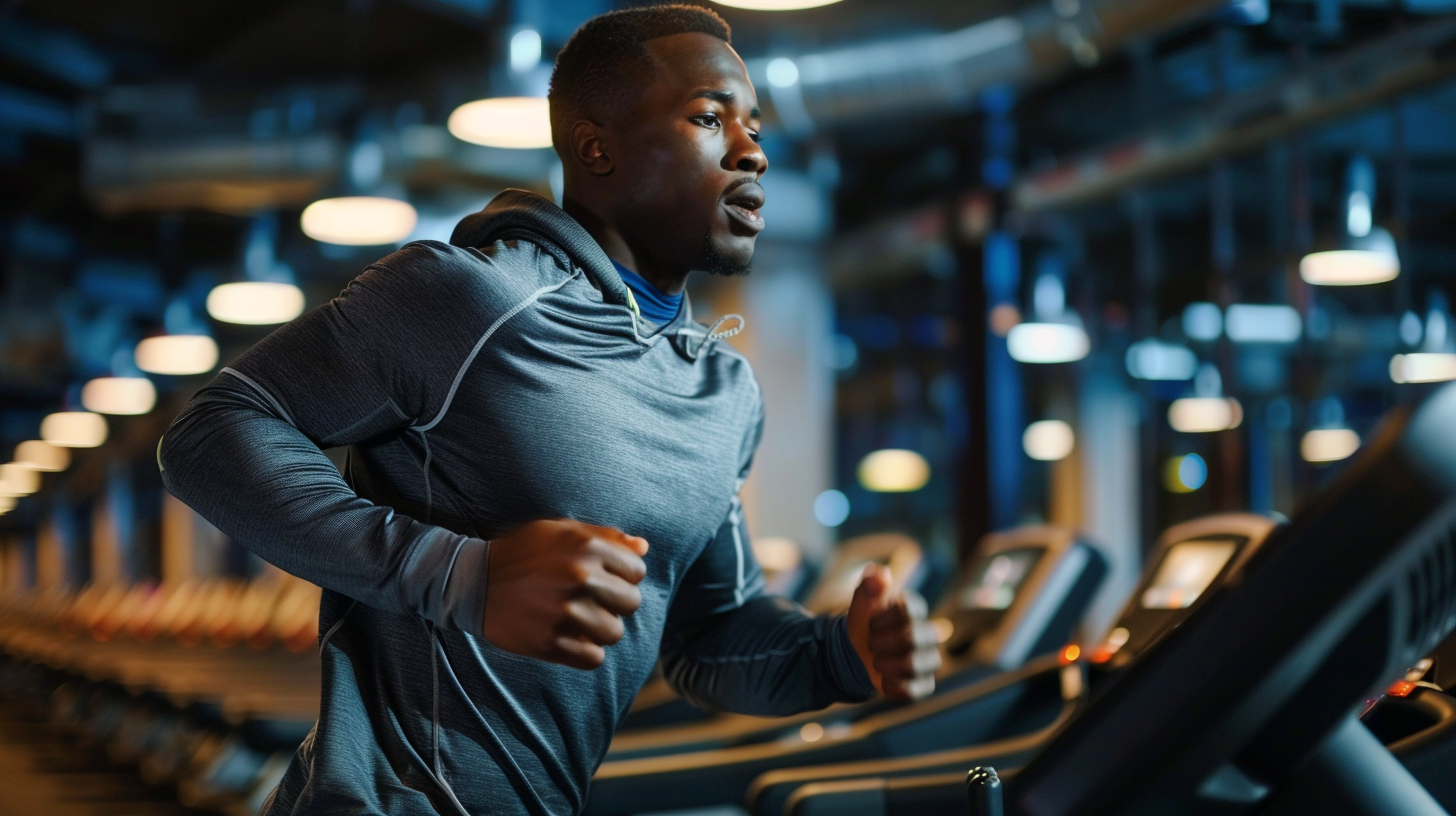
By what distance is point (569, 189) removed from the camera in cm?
143

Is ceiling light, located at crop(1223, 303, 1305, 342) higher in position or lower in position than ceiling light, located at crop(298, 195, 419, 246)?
higher

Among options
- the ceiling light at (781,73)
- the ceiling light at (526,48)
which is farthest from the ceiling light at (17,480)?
the ceiling light at (781,73)

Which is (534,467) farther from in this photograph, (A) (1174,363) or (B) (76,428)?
(B) (76,428)

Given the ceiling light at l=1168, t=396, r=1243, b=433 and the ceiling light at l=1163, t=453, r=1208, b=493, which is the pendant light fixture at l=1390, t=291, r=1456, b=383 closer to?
the ceiling light at l=1168, t=396, r=1243, b=433

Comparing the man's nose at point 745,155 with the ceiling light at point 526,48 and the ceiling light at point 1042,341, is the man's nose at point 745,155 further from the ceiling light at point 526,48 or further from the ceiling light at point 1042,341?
the ceiling light at point 1042,341

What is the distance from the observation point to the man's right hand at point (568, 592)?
946mm

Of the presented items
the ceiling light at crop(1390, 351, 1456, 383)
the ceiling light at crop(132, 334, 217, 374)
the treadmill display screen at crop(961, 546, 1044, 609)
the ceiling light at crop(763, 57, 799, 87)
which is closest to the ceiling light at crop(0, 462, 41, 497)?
the ceiling light at crop(132, 334, 217, 374)

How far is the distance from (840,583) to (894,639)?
438 cm

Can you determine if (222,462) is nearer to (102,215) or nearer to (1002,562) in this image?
(1002,562)

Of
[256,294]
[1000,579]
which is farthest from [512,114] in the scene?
[256,294]

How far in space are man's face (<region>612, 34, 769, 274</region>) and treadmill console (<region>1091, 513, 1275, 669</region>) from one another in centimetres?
143

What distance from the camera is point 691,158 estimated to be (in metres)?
1.33

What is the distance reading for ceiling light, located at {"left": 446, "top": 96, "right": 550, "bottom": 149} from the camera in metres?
5.05

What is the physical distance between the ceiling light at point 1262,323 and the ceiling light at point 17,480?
19800 mm
